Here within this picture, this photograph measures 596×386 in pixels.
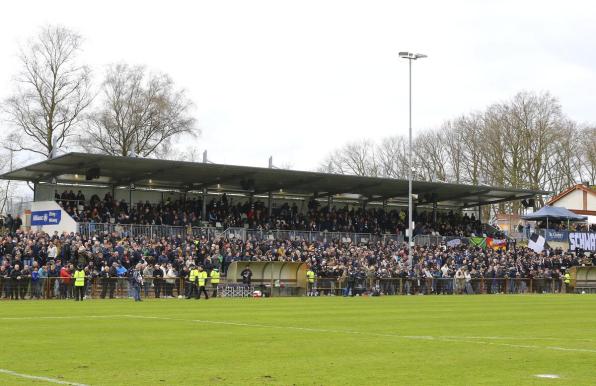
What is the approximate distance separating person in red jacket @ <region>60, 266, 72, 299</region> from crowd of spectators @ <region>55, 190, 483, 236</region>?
1223 cm

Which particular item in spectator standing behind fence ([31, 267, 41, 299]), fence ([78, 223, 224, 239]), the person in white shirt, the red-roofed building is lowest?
spectator standing behind fence ([31, 267, 41, 299])

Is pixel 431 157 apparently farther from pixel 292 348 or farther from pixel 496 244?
pixel 292 348

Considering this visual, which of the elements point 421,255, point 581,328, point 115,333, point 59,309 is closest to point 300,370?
point 115,333

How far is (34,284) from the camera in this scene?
38250mm

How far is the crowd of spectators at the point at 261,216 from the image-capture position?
54156 millimetres

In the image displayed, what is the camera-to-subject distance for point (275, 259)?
50.6 metres

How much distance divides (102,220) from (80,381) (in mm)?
42522

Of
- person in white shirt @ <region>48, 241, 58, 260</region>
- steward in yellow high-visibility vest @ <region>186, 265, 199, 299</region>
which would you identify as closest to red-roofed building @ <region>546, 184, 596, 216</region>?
steward in yellow high-visibility vest @ <region>186, 265, 199, 299</region>

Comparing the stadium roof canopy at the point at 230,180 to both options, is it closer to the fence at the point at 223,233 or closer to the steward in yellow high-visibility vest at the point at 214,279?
the fence at the point at 223,233

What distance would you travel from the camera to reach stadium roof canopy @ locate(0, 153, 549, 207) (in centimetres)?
5203

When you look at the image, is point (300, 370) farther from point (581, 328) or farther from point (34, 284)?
point (34, 284)

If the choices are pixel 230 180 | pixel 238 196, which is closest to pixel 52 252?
pixel 230 180

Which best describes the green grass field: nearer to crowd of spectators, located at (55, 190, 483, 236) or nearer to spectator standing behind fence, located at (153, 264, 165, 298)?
spectator standing behind fence, located at (153, 264, 165, 298)

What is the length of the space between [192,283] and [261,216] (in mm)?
20912
